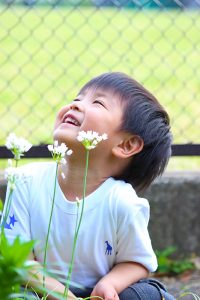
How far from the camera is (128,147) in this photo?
2645mm

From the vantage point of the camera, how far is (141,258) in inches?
101

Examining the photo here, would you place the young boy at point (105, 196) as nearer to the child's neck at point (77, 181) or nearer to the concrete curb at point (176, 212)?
the child's neck at point (77, 181)

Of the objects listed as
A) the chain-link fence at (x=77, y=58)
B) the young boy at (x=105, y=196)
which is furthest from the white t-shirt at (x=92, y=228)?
the chain-link fence at (x=77, y=58)

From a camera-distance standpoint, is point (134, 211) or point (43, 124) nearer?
point (134, 211)

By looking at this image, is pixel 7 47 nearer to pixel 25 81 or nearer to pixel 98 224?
pixel 25 81

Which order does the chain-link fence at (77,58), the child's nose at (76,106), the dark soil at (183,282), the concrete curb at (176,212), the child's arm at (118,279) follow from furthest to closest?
the chain-link fence at (77,58)
the concrete curb at (176,212)
the dark soil at (183,282)
the child's nose at (76,106)
the child's arm at (118,279)

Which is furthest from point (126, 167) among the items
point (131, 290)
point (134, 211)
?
point (131, 290)

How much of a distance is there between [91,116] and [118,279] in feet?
1.52

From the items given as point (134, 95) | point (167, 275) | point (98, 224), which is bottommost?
point (167, 275)

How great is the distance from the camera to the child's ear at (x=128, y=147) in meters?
2.63

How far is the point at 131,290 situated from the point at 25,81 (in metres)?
2.99

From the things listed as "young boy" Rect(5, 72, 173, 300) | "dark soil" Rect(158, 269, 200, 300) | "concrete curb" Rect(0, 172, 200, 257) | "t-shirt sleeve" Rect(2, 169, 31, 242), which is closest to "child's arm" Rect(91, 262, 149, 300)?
"young boy" Rect(5, 72, 173, 300)

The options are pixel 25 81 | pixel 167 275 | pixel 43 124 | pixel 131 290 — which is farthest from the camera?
pixel 25 81

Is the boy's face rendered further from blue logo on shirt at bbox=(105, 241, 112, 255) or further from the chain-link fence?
the chain-link fence
